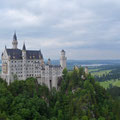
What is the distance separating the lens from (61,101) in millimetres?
80750

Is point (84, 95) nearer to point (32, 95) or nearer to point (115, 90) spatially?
point (32, 95)

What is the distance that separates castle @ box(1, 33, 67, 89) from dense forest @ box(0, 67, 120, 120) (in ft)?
15.0

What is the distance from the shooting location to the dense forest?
67625 millimetres

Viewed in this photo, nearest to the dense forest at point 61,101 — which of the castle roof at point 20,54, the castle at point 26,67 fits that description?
the castle at point 26,67

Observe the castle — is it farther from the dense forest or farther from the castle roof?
the dense forest

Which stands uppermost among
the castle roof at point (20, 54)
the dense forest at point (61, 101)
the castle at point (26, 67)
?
the castle roof at point (20, 54)

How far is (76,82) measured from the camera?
8881 cm

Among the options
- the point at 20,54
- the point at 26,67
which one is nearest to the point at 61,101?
the point at 26,67

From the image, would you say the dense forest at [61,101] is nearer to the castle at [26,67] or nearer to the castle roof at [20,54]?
the castle at [26,67]

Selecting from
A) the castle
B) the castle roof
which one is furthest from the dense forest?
the castle roof

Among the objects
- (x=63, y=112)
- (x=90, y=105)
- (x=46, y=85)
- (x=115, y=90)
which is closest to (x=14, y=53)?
(x=46, y=85)

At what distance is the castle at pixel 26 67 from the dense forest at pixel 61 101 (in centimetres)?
458

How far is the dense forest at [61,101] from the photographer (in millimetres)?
67625

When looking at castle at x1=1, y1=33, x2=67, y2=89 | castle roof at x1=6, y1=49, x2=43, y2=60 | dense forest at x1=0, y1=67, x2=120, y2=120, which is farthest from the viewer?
castle roof at x1=6, y1=49, x2=43, y2=60
